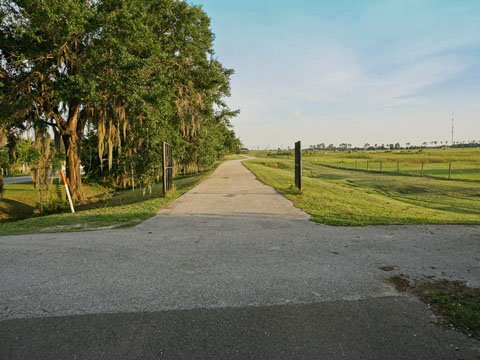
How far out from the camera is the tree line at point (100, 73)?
10.1 m

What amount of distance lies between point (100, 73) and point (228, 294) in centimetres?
1103

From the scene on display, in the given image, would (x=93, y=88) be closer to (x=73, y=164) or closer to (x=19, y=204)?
(x=73, y=164)

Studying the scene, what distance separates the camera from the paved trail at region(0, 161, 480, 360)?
2207mm

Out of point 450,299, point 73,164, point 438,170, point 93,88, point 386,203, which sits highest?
point 93,88

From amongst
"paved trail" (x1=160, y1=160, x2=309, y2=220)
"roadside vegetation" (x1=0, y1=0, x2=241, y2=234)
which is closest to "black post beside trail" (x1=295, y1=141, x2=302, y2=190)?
"paved trail" (x1=160, y1=160, x2=309, y2=220)

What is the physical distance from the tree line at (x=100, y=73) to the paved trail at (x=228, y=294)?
781 cm

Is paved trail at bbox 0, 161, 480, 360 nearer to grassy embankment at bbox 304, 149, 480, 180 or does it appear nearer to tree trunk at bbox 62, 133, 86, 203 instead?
tree trunk at bbox 62, 133, 86, 203

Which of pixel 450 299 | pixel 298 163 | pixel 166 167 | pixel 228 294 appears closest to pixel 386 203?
pixel 298 163

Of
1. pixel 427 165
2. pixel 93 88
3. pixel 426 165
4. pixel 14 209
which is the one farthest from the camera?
pixel 426 165

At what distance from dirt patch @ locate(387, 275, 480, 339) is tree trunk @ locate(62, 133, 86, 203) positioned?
15.0 meters

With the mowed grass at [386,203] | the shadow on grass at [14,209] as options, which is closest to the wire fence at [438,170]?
the mowed grass at [386,203]

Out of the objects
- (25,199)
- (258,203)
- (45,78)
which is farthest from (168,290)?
(25,199)

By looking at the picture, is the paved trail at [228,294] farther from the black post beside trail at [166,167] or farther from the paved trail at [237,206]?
the black post beside trail at [166,167]

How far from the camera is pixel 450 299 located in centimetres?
286
